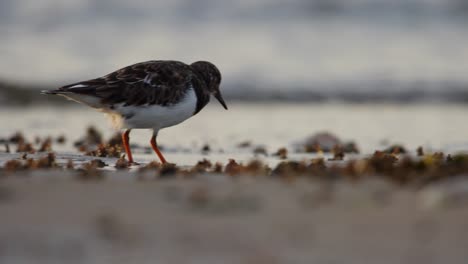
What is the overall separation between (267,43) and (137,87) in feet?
36.2

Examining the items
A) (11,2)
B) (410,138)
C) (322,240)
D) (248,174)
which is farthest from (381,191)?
(11,2)

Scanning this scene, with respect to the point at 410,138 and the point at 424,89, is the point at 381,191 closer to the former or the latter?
the point at 410,138

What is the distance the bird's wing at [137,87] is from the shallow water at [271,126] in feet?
2.69

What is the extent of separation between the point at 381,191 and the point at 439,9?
713 inches

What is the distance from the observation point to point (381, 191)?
182 inches

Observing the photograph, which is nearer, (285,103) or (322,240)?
(322,240)

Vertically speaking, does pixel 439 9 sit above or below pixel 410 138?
above

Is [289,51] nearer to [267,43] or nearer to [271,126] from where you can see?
[267,43]

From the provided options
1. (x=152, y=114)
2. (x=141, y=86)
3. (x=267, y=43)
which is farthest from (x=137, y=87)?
(x=267, y=43)

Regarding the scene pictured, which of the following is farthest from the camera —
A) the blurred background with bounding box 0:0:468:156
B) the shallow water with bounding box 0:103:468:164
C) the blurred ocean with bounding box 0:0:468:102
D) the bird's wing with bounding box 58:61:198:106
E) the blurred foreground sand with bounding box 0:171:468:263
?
the blurred ocean with bounding box 0:0:468:102

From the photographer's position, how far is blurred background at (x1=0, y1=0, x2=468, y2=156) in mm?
14047

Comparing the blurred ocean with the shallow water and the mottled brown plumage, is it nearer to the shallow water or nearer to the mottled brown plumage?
the shallow water

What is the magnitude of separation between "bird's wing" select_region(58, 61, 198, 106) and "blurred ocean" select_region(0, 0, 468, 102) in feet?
23.8

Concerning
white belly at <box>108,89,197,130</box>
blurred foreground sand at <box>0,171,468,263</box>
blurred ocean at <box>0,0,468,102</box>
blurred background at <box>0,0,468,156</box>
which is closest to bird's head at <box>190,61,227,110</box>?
white belly at <box>108,89,197,130</box>
